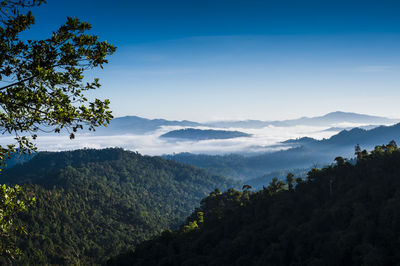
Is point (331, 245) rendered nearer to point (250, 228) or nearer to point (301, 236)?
point (301, 236)

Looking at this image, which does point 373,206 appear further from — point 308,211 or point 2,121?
point 2,121

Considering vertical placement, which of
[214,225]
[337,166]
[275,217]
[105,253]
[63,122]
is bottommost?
[105,253]

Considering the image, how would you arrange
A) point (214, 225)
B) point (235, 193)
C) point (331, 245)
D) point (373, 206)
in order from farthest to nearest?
point (235, 193) → point (214, 225) → point (373, 206) → point (331, 245)

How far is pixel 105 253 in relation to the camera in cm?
15825

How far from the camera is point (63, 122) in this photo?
9.80 m

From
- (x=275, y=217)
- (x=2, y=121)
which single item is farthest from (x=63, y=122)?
(x=275, y=217)

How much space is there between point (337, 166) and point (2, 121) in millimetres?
74137

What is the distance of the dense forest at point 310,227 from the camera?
4306cm

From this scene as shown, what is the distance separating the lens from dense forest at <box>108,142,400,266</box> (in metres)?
43.1

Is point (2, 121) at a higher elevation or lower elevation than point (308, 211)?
higher

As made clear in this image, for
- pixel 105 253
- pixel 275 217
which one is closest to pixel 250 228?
pixel 275 217

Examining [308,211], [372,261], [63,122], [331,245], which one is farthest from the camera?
[308,211]

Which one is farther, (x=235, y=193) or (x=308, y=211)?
(x=235, y=193)

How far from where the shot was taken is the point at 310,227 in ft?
180
